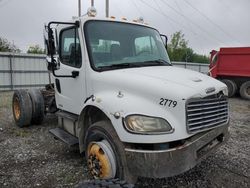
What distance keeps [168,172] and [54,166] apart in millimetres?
2241

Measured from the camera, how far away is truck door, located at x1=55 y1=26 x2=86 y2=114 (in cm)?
412

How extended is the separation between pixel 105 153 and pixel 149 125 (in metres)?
0.72

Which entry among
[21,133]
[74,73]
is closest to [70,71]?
[74,73]

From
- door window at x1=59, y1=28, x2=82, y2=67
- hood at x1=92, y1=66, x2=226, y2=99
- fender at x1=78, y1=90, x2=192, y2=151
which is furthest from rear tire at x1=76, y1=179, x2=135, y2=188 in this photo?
door window at x1=59, y1=28, x2=82, y2=67

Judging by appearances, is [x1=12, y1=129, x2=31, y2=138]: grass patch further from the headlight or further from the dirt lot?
the headlight

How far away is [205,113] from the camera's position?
3.22 meters

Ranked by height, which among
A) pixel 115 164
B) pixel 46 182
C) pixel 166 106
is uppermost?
pixel 166 106

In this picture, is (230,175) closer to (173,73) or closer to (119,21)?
(173,73)

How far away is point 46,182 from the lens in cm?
387

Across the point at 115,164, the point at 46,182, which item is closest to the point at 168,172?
the point at 115,164

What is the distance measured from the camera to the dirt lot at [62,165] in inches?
152

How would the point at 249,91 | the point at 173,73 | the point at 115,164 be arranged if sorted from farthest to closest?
the point at 249,91
the point at 173,73
the point at 115,164

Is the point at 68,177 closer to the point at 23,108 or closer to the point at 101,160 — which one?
the point at 101,160

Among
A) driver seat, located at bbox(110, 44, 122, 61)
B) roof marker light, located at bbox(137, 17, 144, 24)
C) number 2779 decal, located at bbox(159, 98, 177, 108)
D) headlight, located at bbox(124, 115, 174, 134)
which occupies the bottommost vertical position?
headlight, located at bbox(124, 115, 174, 134)
